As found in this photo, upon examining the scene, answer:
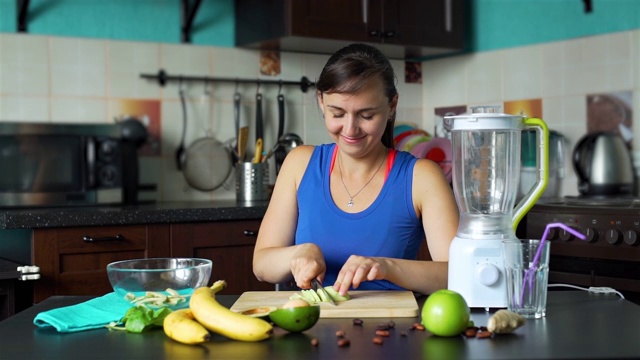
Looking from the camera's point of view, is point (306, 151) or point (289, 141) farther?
point (289, 141)

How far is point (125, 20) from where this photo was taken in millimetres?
3377

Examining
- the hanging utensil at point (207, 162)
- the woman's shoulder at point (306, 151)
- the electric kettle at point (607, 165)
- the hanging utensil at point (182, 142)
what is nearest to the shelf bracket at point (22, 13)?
the hanging utensil at point (182, 142)

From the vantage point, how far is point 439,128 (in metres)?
3.99

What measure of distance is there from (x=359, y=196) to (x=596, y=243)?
1120 millimetres

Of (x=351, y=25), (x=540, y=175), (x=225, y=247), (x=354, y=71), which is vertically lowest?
(x=225, y=247)

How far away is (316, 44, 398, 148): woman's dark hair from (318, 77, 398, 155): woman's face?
14mm

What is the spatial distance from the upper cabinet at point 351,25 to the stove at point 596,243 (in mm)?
1092

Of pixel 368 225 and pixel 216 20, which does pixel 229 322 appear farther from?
pixel 216 20


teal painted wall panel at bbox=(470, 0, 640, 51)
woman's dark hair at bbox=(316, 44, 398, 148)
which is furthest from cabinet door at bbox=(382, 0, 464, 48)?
woman's dark hair at bbox=(316, 44, 398, 148)

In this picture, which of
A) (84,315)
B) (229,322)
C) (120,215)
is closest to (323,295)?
(229,322)

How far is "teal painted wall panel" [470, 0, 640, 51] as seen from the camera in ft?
10.7

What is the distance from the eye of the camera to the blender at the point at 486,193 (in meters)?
1.54

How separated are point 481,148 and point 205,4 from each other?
214cm

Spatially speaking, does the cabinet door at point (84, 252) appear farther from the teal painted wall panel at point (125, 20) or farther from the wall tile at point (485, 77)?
the wall tile at point (485, 77)
